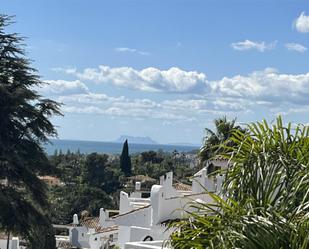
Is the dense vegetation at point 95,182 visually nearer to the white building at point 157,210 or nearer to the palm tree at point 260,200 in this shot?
the white building at point 157,210

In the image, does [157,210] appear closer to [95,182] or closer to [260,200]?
[260,200]

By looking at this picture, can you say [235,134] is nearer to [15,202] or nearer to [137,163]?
[15,202]

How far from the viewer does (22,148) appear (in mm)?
22422

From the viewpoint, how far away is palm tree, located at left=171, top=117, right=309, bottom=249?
304 inches

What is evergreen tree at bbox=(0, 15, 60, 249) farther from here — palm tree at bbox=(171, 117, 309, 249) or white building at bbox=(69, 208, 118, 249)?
palm tree at bbox=(171, 117, 309, 249)

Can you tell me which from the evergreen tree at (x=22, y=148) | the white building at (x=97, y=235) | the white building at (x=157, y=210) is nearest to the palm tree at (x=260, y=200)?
the white building at (x=157, y=210)

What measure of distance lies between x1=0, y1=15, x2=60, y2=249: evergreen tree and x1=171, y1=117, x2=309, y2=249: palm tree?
44.5 feet

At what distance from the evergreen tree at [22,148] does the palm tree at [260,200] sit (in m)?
13.6

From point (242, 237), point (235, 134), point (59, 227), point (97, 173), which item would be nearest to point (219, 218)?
point (242, 237)

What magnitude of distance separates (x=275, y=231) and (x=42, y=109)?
15719 millimetres

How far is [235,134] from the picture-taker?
892 cm

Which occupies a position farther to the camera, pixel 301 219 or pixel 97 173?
pixel 97 173

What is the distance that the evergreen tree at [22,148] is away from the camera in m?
21.6

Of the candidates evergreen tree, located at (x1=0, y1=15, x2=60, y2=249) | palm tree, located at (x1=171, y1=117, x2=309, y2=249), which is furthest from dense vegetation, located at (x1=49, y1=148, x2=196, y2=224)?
palm tree, located at (x1=171, y1=117, x2=309, y2=249)
